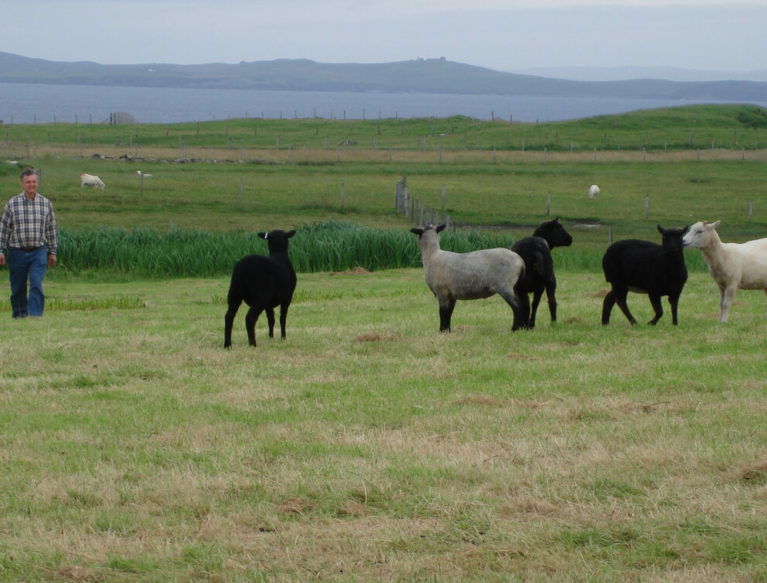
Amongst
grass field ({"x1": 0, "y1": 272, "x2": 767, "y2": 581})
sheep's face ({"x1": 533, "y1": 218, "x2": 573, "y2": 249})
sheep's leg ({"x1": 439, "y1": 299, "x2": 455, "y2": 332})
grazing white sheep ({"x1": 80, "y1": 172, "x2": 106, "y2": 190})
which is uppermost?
sheep's face ({"x1": 533, "y1": 218, "x2": 573, "y2": 249})

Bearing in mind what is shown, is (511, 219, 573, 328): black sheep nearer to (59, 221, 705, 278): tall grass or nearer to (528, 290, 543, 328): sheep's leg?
(528, 290, 543, 328): sheep's leg

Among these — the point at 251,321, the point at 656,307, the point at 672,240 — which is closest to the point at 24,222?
the point at 251,321

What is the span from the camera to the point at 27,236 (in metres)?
15.7

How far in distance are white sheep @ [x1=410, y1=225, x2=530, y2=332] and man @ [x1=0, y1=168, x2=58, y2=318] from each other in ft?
20.1

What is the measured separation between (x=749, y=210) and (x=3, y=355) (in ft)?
118

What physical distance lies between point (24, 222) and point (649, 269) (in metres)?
9.25

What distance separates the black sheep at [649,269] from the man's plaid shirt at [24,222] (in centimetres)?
838

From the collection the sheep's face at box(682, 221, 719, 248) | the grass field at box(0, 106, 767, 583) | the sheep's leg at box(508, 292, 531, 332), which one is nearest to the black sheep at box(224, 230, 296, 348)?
the grass field at box(0, 106, 767, 583)

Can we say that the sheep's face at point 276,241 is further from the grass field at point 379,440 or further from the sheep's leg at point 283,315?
the grass field at point 379,440

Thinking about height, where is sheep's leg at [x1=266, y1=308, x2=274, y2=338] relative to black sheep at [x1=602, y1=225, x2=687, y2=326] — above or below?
below

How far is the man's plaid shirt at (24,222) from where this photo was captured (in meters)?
15.6

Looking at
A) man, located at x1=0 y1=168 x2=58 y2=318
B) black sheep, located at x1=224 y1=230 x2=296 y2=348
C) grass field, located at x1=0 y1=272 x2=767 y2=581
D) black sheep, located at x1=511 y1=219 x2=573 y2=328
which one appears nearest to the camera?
grass field, located at x1=0 y1=272 x2=767 y2=581

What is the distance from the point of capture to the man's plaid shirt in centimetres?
1562

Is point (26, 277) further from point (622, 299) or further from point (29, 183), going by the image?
point (622, 299)
